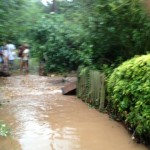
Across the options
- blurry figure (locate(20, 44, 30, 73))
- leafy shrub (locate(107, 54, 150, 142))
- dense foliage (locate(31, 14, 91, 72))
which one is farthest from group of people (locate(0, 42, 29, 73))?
leafy shrub (locate(107, 54, 150, 142))

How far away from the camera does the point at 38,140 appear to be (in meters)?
6.49

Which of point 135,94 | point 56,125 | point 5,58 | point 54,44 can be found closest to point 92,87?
point 56,125

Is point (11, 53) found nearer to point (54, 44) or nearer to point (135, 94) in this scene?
point (54, 44)

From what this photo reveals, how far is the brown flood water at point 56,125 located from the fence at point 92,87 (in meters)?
0.25

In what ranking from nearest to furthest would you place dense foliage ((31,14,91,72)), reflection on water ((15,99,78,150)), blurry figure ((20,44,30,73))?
reflection on water ((15,99,78,150))
dense foliage ((31,14,91,72))
blurry figure ((20,44,30,73))

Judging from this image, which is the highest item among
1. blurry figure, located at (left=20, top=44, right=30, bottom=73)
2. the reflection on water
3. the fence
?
blurry figure, located at (left=20, top=44, right=30, bottom=73)

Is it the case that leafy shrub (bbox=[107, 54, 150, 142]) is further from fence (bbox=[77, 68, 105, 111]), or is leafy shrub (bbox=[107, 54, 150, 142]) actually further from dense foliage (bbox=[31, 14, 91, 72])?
dense foliage (bbox=[31, 14, 91, 72])

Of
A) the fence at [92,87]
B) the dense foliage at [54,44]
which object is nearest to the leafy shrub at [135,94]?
the fence at [92,87]

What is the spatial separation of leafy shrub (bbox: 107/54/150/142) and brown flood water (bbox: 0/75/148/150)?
1.30 feet

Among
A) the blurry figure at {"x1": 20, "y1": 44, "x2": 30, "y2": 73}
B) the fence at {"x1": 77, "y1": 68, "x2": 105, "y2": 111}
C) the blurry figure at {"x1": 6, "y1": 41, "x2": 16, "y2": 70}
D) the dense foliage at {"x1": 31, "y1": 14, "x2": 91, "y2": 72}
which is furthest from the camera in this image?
the blurry figure at {"x1": 20, "y1": 44, "x2": 30, "y2": 73}

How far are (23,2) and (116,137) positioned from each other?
19.8ft

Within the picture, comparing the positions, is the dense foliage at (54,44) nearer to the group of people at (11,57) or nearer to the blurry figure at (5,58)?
the group of people at (11,57)

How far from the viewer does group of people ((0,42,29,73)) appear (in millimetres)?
16719

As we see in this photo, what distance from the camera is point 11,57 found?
17.8 metres
